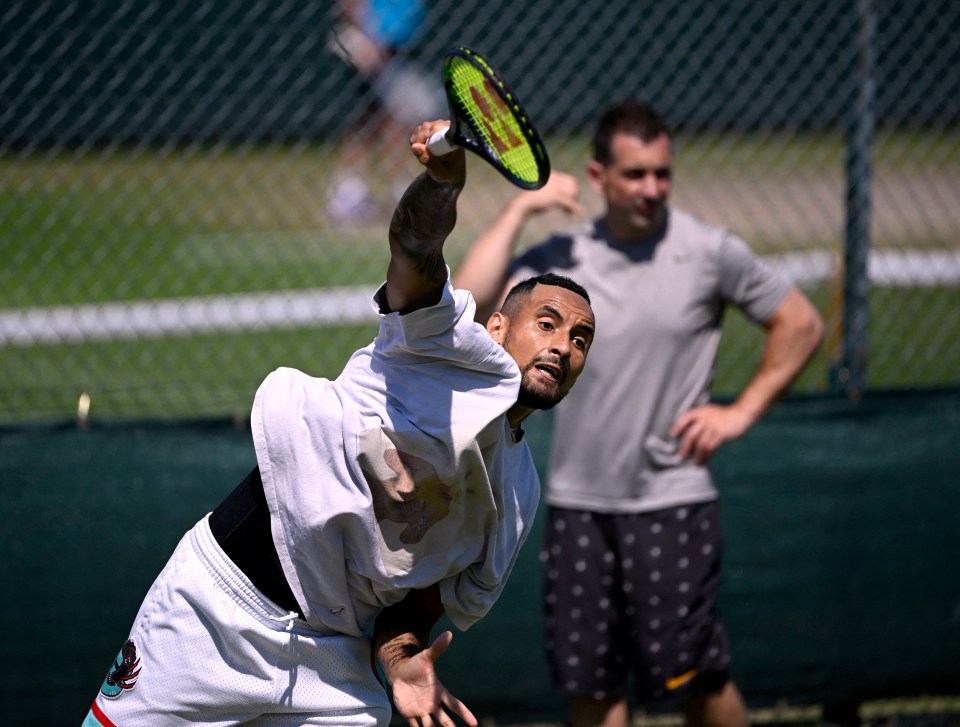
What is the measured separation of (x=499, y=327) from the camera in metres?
2.71

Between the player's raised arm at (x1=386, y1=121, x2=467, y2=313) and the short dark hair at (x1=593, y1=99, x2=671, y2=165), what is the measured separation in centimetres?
190

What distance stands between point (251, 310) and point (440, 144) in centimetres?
595

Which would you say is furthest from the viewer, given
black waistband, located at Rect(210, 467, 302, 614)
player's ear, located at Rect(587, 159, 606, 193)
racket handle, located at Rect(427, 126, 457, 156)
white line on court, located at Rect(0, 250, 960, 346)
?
white line on court, located at Rect(0, 250, 960, 346)

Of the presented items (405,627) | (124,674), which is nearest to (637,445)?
(405,627)

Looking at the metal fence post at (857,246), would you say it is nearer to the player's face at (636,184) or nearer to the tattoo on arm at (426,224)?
the player's face at (636,184)

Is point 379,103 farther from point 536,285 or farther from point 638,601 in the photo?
point 536,285

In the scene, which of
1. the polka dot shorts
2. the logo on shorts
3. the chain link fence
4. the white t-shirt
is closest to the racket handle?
the white t-shirt

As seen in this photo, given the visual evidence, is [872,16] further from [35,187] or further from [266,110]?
[266,110]

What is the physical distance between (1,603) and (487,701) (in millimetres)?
1739

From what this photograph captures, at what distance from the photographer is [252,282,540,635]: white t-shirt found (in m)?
2.38

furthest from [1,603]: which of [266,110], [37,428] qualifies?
[266,110]

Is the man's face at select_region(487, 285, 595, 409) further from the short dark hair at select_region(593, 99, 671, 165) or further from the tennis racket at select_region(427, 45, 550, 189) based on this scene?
the short dark hair at select_region(593, 99, 671, 165)

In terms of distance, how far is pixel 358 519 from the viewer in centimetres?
249

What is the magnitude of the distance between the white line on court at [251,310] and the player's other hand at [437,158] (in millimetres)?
4380
